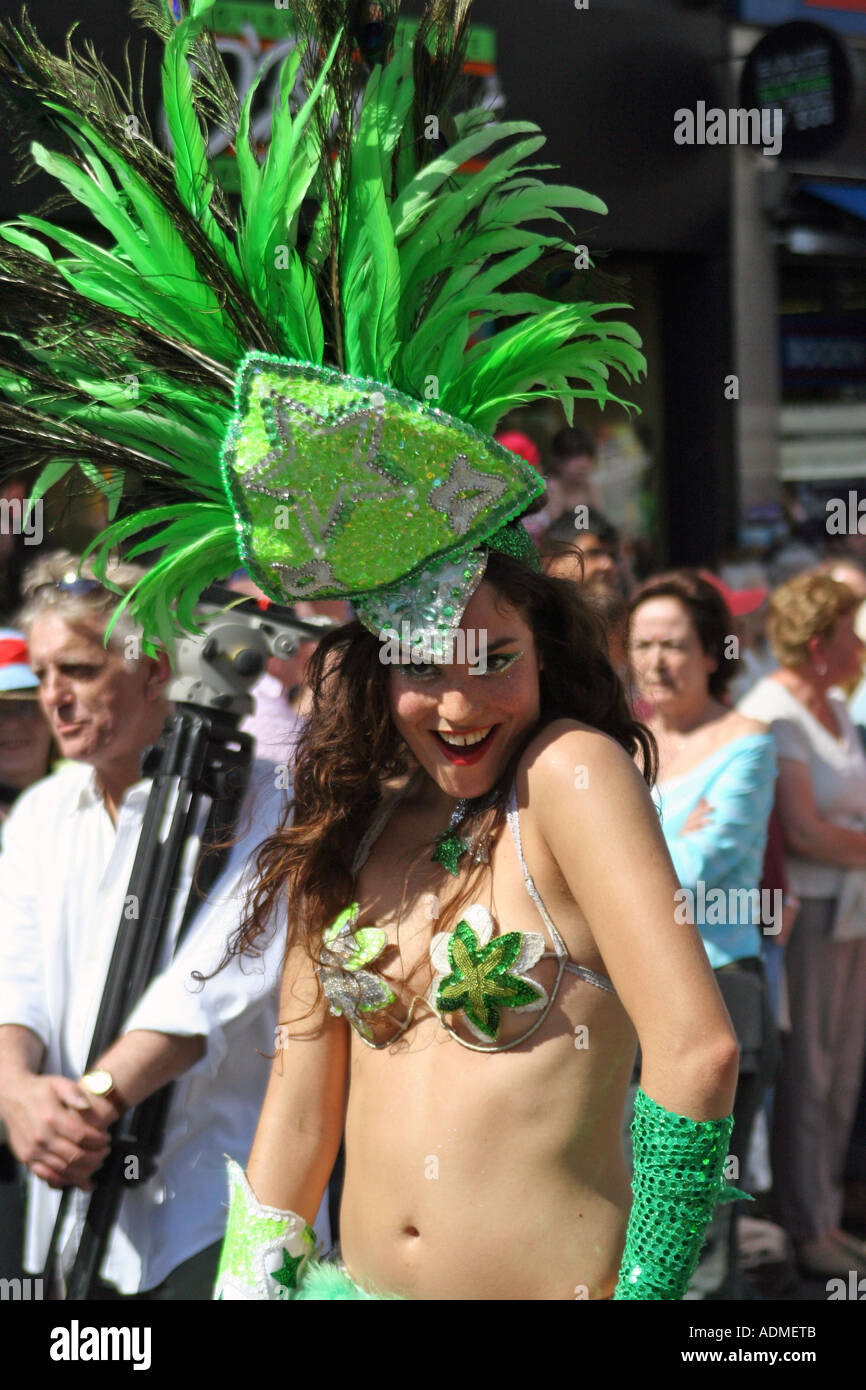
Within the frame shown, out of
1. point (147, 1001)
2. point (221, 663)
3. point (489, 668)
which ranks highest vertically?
point (221, 663)

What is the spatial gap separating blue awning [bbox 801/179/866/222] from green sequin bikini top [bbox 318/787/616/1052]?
8134mm

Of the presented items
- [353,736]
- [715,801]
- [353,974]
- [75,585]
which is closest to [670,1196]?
[353,974]

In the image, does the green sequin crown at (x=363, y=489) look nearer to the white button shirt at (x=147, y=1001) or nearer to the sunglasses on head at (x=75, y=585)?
the white button shirt at (x=147, y=1001)

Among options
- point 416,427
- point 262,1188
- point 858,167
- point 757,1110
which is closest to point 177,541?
point 416,427

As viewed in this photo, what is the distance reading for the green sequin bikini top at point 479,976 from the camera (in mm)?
1805

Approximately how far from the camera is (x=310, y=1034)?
6.59 feet

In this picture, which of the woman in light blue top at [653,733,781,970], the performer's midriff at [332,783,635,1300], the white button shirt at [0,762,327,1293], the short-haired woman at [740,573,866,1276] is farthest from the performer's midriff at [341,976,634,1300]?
the short-haired woman at [740,573,866,1276]

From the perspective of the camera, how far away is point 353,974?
192 centimetres

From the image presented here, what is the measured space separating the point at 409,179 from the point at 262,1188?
4.53ft

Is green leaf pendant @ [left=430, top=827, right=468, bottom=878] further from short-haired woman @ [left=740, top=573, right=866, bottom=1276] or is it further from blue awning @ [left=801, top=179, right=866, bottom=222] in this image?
blue awning @ [left=801, top=179, right=866, bottom=222]

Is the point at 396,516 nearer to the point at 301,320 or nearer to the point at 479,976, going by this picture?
the point at 301,320

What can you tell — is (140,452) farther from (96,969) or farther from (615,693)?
(96,969)

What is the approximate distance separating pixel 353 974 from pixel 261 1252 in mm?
393

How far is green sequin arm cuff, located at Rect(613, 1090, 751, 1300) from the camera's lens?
1644 mm
